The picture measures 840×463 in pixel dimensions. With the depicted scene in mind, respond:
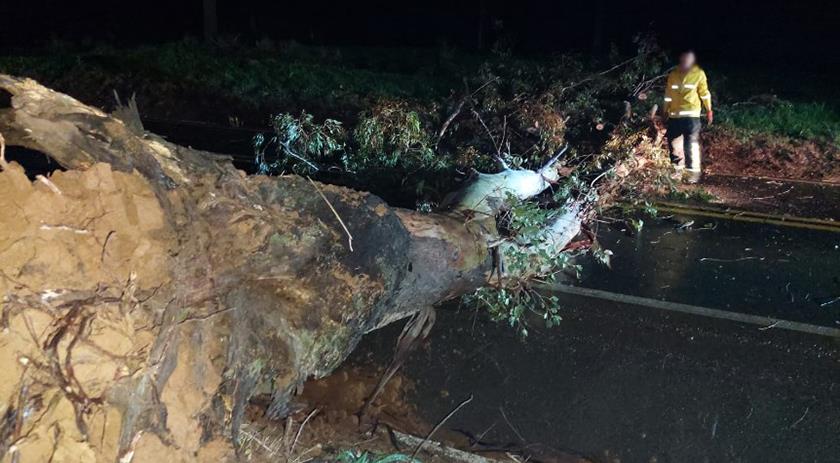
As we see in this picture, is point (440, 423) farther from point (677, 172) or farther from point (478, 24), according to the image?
point (478, 24)

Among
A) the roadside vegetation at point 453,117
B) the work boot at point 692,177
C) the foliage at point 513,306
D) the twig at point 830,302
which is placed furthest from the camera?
the work boot at point 692,177

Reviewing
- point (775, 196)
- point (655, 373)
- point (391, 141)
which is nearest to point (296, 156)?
point (391, 141)

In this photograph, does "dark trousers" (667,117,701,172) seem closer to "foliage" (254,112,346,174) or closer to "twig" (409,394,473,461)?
"foliage" (254,112,346,174)

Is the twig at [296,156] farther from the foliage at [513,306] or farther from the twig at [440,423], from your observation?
the twig at [440,423]

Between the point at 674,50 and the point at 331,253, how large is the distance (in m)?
14.1

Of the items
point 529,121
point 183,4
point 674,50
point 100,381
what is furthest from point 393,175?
point 183,4

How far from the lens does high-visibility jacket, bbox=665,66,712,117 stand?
8.22 meters

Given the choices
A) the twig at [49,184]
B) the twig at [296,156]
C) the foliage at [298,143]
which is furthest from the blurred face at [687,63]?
the twig at [49,184]

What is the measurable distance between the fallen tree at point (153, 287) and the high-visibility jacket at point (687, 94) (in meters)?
5.50

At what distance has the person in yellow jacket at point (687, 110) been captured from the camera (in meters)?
8.24

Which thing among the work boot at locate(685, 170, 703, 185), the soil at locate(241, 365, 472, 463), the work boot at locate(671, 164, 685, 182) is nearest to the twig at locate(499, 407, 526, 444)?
the soil at locate(241, 365, 472, 463)

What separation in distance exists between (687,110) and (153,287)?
22.9 feet

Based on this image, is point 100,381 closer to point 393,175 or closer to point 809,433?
point 809,433

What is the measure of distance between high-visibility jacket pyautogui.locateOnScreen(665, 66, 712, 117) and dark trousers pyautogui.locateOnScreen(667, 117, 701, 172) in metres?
0.09
